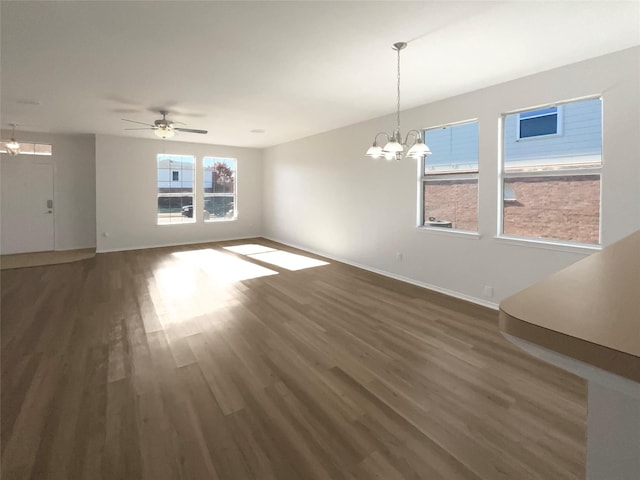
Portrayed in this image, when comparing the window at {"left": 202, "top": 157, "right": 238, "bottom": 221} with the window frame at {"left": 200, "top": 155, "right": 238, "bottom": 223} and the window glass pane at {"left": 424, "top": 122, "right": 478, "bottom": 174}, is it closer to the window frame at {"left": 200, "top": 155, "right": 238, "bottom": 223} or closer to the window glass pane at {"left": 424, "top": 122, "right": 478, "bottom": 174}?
the window frame at {"left": 200, "top": 155, "right": 238, "bottom": 223}

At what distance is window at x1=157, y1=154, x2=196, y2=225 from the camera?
7906 millimetres

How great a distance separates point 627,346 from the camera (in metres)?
0.43

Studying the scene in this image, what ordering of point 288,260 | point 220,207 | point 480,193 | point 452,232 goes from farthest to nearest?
point 220,207 → point 288,260 → point 452,232 → point 480,193

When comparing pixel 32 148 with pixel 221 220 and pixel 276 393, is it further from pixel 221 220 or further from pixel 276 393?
pixel 276 393

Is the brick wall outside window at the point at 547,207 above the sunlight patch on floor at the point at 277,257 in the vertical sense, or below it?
above

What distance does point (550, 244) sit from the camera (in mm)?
3422

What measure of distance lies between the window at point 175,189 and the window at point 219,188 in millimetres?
368

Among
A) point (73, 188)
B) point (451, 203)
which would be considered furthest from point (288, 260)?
point (73, 188)

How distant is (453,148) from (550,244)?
1.79m

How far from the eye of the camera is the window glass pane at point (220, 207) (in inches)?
340

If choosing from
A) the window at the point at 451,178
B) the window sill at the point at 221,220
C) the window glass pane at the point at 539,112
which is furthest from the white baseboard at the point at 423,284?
the window sill at the point at 221,220

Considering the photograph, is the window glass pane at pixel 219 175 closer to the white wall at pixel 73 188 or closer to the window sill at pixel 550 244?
the white wall at pixel 73 188

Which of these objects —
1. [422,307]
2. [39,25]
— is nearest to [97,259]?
[39,25]

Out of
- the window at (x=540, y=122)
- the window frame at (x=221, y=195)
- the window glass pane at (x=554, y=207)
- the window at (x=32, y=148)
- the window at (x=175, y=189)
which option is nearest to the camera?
the window glass pane at (x=554, y=207)
